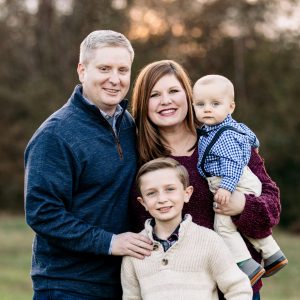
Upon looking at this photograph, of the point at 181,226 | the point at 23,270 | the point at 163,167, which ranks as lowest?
the point at 23,270

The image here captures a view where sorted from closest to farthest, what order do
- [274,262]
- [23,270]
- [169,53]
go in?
[274,262] < [23,270] < [169,53]

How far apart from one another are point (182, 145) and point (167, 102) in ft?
0.95

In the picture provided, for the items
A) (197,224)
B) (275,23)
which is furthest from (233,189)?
(275,23)

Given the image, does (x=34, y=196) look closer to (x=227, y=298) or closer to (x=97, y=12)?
(x=227, y=298)

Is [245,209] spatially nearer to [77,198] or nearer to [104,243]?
[104,243]

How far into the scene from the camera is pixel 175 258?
375cm

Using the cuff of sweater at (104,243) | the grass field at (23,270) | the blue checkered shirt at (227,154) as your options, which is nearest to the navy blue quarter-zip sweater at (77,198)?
the cuff of sweater at (104,243)

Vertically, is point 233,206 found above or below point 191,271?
above

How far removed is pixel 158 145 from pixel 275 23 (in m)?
26.1

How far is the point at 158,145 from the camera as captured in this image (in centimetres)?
420

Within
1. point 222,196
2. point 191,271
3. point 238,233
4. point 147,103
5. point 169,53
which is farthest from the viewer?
point 169,53

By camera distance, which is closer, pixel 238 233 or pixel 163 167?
pixel 163 167

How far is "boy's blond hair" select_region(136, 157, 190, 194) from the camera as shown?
383 centimetres

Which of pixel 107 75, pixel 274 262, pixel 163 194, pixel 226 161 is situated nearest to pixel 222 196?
pixel 226 161
